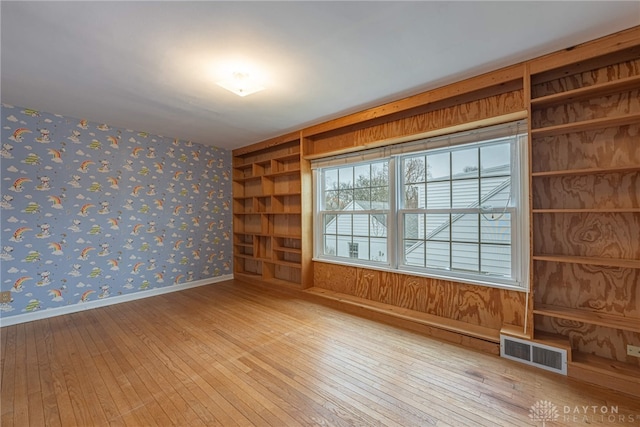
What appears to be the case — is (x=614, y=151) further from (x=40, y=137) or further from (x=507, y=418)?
(x=40, y=137)

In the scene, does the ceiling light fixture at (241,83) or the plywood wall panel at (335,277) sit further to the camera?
the plywood wall panel at (335,277)

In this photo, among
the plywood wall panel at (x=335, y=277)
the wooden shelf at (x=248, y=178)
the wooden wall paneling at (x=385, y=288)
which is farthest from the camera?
the wooden shelf at (x=248, y=178)

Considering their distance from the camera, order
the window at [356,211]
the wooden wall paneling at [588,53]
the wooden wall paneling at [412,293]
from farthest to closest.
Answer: the window at [356,211] → the wooden wall paneling at [412,293] → the wooden wall paneling at [588,53]

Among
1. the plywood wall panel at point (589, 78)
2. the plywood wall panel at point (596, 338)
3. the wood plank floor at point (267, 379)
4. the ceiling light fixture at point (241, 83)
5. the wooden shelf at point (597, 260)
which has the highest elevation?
the ceiling light fixture at point (241, 83)

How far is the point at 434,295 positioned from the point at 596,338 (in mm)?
1213

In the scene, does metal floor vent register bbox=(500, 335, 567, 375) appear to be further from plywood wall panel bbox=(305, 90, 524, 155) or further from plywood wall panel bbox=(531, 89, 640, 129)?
plywood wall panel bbox=(305, 90, 524, 155)

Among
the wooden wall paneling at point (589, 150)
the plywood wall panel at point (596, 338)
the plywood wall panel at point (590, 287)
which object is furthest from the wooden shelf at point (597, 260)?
the wooden wall paneling at point (589, 150)

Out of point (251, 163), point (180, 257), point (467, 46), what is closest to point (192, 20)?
point (467, 46)

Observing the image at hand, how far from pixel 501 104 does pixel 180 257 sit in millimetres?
4715

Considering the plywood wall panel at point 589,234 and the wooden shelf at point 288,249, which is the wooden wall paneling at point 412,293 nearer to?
the plywood wall panel at point 589,234

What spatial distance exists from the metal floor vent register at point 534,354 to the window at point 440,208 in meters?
0.48

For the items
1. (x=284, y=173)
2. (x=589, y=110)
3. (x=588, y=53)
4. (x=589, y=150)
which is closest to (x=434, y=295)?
(x=589, y=150)

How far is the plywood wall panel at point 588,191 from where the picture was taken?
6.32 ft

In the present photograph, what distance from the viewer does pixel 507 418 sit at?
1595 millimetres
